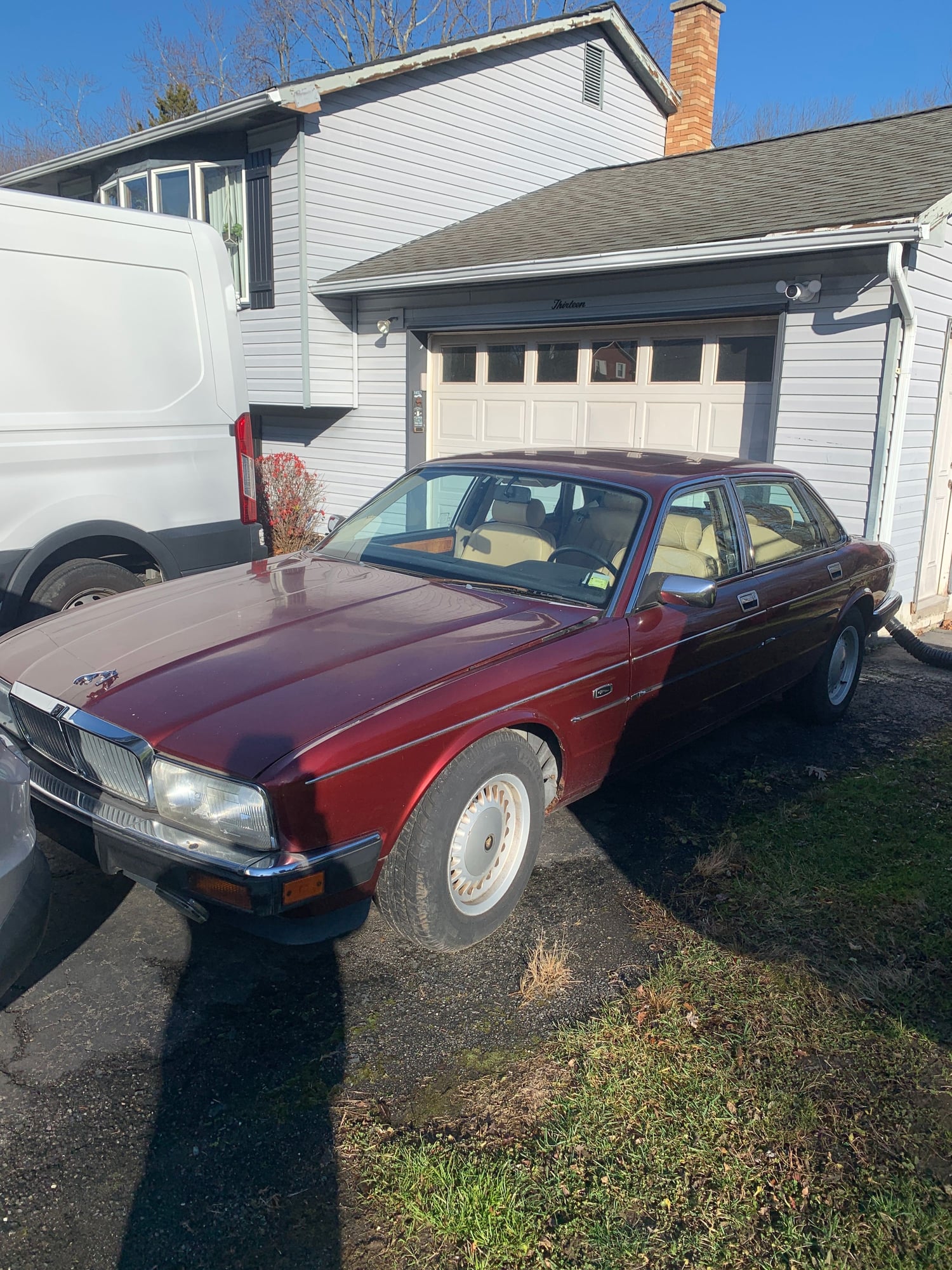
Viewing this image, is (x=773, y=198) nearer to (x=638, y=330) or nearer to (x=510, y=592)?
(x=638, y=330)

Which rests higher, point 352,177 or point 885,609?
point 352,177

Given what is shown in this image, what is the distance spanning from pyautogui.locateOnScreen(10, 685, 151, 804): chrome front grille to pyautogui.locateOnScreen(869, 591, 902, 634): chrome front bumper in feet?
15.3

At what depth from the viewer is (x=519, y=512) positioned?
14.5 ft

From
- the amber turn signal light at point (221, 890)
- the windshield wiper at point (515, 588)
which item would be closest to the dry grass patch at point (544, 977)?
the amber turn signal light at point (221, 890)

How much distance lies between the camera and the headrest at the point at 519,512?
171 inches

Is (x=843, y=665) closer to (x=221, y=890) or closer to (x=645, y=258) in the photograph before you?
(x=645, y=258)

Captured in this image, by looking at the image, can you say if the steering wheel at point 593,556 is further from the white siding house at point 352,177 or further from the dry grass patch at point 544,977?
the white siding house at point 352,177

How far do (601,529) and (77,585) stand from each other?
2889 mm

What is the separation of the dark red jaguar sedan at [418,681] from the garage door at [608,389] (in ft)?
10.5

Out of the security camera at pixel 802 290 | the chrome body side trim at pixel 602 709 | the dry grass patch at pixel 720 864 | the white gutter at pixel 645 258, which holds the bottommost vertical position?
the dry grass patch at pixel 720 864

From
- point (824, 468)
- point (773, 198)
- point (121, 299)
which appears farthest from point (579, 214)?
point (121, 299)

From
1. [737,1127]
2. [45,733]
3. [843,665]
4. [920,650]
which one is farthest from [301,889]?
[920,650]

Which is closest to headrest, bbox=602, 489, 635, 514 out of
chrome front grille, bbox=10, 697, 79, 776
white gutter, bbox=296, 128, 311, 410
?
chrome front grille, bbox=10, 697, 79, 776

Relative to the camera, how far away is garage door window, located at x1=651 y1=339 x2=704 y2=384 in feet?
28.3
